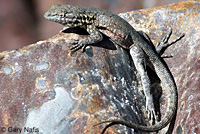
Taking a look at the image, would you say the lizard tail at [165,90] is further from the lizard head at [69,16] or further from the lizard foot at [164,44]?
the lizard head at [69,16]

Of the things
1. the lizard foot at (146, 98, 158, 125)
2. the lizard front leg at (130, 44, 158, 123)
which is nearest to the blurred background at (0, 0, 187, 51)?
the lizard front leg at (130, 44, 158, 123)

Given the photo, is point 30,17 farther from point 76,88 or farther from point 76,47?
point 76,88

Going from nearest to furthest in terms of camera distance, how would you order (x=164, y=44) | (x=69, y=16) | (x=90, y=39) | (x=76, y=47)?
(x=76, y=47), (x=90, y=39), (x=69, y=16), (x=164, y=44)

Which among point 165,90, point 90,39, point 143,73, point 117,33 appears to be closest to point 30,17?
point 117,33

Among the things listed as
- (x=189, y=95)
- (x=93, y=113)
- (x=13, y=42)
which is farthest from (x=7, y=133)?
(x=13, y=42)

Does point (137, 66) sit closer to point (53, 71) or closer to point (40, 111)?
point (53, 71)

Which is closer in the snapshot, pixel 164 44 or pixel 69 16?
pixel 69 16

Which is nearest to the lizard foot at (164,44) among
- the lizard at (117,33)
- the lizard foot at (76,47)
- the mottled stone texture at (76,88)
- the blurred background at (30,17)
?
the lizard at (117,33)
